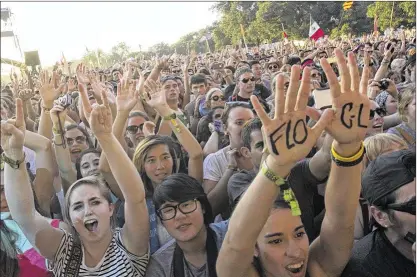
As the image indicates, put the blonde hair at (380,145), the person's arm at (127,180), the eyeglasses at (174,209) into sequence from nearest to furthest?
the person's arm at (127,180) → the eyeglasses at (174,209) → the blonde hair at (380,145)

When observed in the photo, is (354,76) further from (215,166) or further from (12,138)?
(215,166)

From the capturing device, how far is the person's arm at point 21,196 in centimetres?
192

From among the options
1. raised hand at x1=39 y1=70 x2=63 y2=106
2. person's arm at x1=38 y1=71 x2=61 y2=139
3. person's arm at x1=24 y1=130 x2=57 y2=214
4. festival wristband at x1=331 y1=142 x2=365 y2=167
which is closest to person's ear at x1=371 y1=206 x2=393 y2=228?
festival wristband at x1=331 y1=142 x2=365 y2=167

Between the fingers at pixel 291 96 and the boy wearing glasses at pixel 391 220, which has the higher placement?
the fingers at pixel 291 96

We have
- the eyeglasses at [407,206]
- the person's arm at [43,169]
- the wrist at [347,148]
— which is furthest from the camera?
the person's arm at [43,169]

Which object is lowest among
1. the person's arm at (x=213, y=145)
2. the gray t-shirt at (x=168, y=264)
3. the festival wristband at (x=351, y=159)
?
the gray t-shirt at (x=168, y=264)

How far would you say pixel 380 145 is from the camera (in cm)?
242

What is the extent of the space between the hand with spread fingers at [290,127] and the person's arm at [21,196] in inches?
44.2

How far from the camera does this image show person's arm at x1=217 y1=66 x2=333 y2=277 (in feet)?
4.49

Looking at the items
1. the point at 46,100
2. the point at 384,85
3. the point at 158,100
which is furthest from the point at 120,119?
the point at 384,85

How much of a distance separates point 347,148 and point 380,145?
1.04 meters

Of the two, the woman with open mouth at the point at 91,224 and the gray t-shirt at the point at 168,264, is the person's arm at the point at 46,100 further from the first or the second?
the gray t-shirt at the point at 168,264

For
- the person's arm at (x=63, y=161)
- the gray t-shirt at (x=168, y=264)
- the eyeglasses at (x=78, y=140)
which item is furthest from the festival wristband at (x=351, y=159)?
the eyeglasses at (x=78, y=140)

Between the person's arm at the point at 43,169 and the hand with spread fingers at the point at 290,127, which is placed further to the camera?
the person's arm at the point at 43,169
